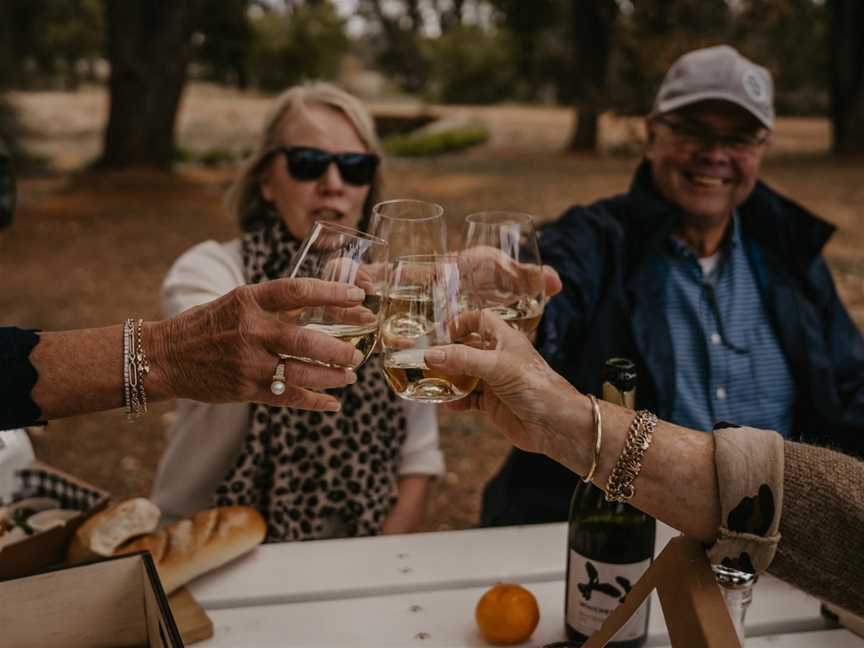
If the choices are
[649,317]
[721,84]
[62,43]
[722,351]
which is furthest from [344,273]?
[62,43]

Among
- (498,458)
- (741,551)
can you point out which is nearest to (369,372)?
(741,551)

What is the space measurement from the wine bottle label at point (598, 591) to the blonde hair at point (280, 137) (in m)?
1.61

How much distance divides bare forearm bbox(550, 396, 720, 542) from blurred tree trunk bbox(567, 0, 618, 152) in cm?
1501

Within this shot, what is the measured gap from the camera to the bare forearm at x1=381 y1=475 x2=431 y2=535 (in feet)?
8.50

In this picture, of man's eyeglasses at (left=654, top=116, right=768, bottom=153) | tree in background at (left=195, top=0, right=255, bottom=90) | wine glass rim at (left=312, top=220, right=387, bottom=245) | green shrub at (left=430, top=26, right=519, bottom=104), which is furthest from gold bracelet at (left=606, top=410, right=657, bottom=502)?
green shrub at (left=430, top=26, right=519, bottom=104)

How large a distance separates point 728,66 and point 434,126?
65.9ft

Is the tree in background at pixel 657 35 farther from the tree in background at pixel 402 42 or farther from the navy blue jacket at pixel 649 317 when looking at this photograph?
the tree in background at pixel 402 42

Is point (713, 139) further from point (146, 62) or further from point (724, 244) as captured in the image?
point (146, 62)

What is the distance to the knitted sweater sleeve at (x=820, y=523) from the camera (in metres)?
1.17

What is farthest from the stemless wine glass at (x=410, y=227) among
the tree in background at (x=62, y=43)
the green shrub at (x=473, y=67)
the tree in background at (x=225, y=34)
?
the green shrub at (x=473, y=67)

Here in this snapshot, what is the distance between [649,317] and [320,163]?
3.66 feet

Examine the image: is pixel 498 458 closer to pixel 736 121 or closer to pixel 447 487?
pixel 447 487

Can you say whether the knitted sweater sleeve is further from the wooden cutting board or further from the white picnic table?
the wooden cutting board

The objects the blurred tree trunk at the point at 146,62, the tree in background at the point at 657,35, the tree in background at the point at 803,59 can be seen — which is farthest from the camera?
the tree in background at the point at 803,59
